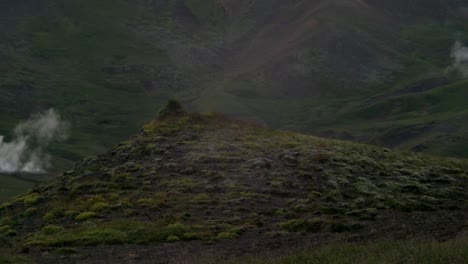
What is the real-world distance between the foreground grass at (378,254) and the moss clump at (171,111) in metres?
39.2

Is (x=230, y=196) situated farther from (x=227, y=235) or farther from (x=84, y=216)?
(x=84, y=216)

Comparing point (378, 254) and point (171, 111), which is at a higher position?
point (171, 111)

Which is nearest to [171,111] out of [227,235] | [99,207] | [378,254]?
[99,207]

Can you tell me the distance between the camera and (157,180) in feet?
160

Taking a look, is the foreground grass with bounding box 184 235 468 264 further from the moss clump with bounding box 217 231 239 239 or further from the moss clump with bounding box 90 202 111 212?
the moss clump with bounding box 90 202 111 212

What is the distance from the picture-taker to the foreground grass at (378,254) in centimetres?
2243

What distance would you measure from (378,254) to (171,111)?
45265 millimetres

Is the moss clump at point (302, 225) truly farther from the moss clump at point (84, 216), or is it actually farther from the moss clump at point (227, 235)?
the moss clump at point (84, 216)

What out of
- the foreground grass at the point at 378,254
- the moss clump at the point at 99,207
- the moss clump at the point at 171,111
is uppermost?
the moss clump at the point at 171,111

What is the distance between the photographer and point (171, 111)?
67.7 metres

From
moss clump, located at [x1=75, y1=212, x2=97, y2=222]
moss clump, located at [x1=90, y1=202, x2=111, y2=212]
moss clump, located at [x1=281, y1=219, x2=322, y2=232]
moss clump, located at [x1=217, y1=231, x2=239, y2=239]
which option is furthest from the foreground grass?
moss clump, located at [x1=90, y1=202, x2=111, y2=212]

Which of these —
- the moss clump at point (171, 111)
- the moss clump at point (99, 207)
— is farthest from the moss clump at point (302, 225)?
the moss clump at point (171, 111)

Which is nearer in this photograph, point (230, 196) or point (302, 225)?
point (302, 225)

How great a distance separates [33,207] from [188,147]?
49.9ft
